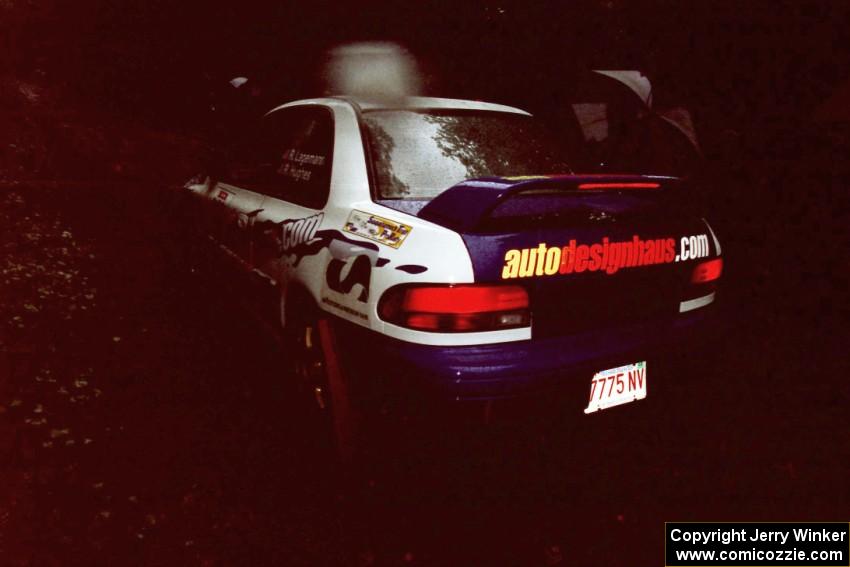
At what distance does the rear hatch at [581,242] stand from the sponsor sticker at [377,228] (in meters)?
0.12

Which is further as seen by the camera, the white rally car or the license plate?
the license plate

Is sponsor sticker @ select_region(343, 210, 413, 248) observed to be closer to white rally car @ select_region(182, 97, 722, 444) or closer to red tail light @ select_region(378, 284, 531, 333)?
white rally car @ select_region(182, 97, 722, 444)

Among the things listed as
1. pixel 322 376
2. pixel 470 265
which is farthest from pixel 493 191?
pixel 322 376

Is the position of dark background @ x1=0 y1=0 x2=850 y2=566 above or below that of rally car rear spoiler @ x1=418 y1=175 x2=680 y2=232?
below

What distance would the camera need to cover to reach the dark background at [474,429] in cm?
263

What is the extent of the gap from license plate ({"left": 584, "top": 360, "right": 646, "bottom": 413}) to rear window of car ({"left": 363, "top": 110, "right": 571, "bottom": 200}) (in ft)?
3.70

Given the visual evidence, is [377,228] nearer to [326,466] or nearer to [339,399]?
[339,399]

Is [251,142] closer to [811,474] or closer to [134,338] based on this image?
[134,338]

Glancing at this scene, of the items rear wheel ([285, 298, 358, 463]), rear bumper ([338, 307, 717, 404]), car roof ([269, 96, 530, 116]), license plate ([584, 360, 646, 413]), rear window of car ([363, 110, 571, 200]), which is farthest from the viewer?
car roof ([269, 96, 530, 116])

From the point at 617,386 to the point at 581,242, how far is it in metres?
0.60

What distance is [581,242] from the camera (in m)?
2.33

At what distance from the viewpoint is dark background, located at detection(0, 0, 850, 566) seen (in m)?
2.63

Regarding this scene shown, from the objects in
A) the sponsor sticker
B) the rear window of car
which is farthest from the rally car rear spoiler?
the rear window of car

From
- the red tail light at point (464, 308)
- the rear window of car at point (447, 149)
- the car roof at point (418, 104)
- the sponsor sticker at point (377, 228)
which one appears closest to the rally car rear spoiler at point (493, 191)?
the sponsor sticker at point (377, 228)
